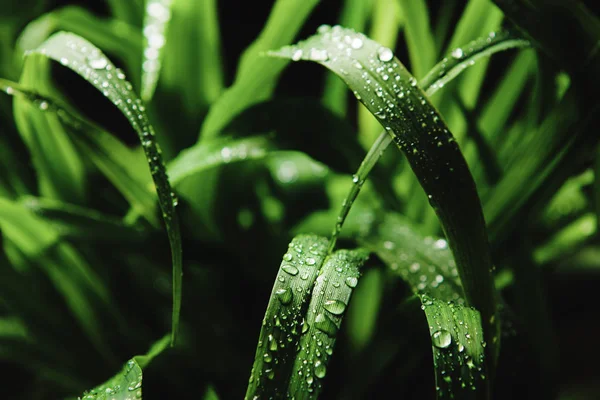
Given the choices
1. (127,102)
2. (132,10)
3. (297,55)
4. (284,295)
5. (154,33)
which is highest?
(132,10)

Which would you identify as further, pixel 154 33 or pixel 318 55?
pixel 154 33

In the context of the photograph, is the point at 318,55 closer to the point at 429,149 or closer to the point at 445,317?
the point at 429,149

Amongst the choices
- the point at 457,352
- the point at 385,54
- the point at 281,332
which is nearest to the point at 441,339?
the point at 457,352

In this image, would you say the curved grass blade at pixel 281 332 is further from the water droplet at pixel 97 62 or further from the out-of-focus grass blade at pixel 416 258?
the water droplet at pixel 97 62

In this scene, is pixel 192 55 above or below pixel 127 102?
above

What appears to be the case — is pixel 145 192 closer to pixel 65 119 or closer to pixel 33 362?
pixel 65 119

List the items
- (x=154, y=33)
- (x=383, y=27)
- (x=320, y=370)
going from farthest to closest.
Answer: (x=383, y=27), (x=154, y=33), (x=320, y=370)

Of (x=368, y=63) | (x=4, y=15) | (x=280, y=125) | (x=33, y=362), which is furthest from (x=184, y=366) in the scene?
(x=4, y=15)

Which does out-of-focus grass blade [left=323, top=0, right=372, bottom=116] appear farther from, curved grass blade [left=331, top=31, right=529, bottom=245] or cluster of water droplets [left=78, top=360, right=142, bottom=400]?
cluster of water droplets [left=78, top=360, right=142, bottom=400]
